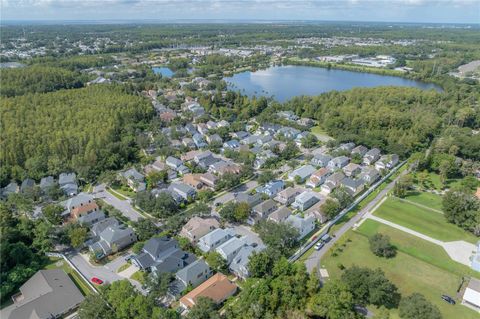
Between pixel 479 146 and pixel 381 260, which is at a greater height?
pixel 479 146

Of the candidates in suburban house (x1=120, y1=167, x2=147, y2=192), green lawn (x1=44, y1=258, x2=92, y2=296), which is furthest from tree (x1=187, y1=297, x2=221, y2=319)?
suburban house (x1=120, y1=167, x2=147, y2=192)

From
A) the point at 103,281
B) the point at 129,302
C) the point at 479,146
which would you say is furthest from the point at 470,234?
the point at 103,281

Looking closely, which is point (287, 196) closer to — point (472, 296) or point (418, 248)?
point (418, 248)

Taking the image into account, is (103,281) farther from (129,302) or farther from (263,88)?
(263,88)

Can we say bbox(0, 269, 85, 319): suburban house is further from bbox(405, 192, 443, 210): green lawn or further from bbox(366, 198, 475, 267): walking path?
bbox(405, 192, 443, 210): green lawn

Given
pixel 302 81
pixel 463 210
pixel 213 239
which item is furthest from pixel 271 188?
pixel 302 81

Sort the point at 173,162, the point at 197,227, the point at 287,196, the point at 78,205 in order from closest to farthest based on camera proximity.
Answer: the point at 197,227, the point at 78,205, the point at 287,196, the point at 173,162
